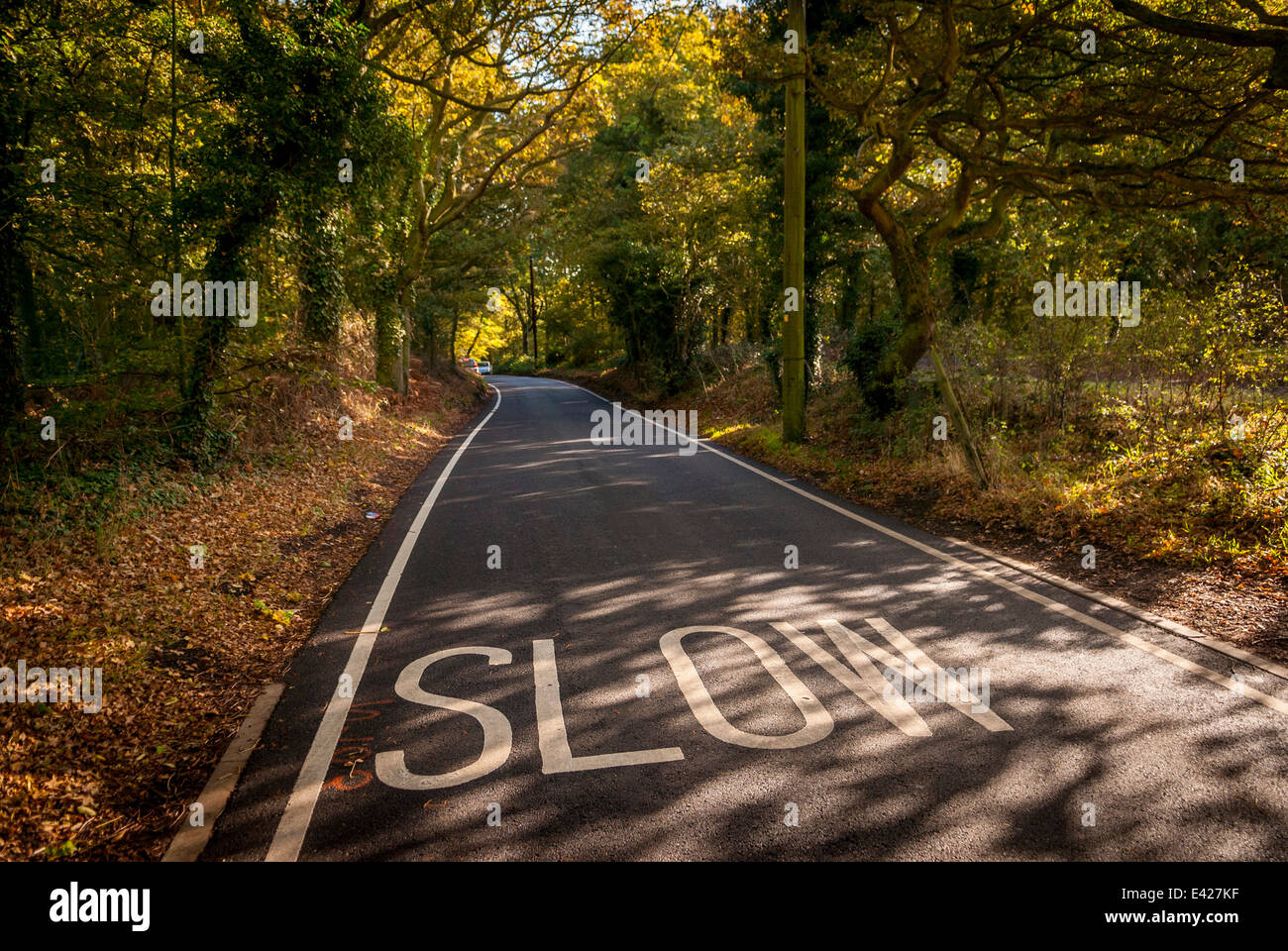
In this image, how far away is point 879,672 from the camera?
15.0 feet

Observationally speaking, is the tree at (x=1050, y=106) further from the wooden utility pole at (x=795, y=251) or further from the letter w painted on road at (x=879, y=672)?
the letter w painted on road at (x=879, y=672)

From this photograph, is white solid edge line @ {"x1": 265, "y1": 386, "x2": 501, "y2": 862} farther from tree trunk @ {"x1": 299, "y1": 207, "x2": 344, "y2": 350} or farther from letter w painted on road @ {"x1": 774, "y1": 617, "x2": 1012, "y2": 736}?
tree trunk @ {"x1": 299, "y1": 207, "x2": 344, "y2": 350}

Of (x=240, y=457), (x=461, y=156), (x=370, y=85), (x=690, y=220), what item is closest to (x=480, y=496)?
(x=240, y=457)

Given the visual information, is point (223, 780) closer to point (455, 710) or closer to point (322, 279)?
point (455, 710)

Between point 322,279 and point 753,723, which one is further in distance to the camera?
point 322,279

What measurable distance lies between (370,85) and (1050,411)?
11744 millimetres

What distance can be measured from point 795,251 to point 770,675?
11.1 metres

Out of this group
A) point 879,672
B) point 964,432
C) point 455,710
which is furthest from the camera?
point 964,432

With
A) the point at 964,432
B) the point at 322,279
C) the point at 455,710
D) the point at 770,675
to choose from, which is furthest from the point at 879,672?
the point at 322,279

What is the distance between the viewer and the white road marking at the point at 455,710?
354cm

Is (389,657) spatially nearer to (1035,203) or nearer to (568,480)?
(568,480)

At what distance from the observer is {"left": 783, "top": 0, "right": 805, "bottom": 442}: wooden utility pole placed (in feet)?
44.2

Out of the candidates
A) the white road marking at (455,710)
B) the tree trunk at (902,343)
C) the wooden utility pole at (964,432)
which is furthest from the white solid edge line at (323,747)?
the tree trunk at (902,343)
